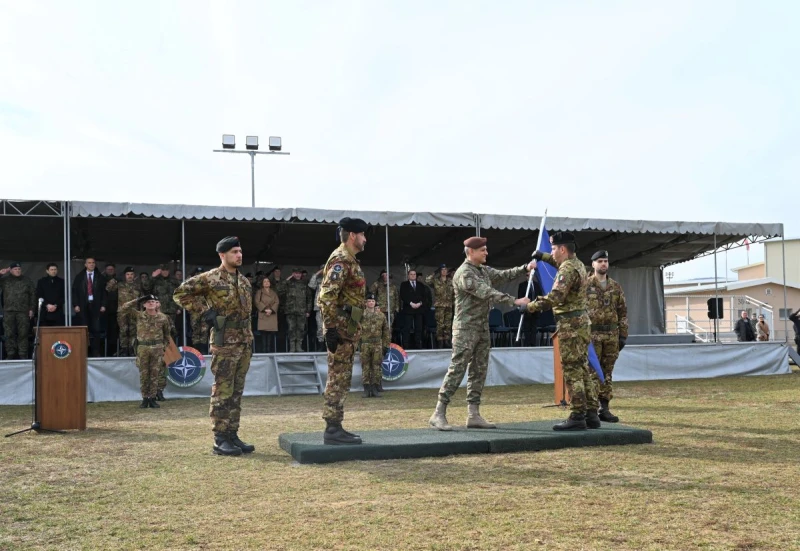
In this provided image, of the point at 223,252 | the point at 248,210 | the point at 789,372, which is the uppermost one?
the point at 248,210

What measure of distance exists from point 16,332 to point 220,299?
910 cm

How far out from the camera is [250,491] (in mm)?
4871

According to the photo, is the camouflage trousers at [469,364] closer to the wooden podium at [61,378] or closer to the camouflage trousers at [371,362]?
the wooden podium at [61,378]

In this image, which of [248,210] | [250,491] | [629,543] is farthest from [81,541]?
[248,210]

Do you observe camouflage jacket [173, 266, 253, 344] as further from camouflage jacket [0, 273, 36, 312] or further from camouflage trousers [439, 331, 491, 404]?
camouflage jacket [0, 273, 36, 312]

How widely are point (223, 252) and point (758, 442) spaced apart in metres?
5.01

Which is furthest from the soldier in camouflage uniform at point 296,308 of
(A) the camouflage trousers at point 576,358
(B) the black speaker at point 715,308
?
(B) the black speaker at point 715,308

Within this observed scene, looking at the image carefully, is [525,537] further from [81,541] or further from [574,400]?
[574,400]

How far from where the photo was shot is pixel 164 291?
49.2 feet

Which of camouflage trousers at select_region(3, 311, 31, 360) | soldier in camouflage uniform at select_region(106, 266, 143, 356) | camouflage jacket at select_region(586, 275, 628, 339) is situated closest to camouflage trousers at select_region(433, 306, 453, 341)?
soldier in camouflage uniform at select_region(106, 266, 143, 356)

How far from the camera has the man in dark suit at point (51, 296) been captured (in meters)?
13.2

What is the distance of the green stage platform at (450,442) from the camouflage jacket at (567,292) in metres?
1.14

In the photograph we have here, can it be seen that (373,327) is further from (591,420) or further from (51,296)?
(591,420)

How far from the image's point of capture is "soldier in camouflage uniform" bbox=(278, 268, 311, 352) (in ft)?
51.0
